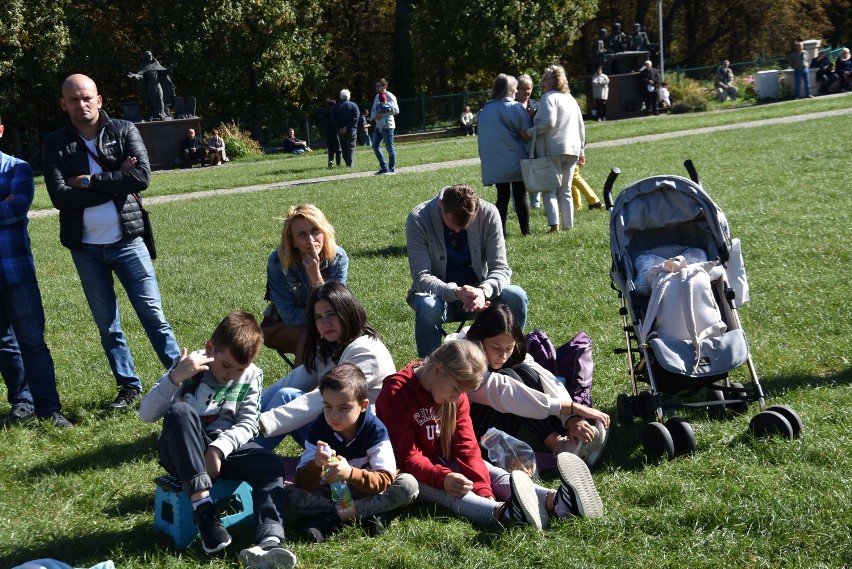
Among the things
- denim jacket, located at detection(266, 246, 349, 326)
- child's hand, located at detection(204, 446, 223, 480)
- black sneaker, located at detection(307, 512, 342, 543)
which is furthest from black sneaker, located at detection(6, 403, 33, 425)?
black sneaker, located at detection(307, 512, 342, 543)

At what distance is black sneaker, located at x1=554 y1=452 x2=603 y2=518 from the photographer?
4469 millimetres

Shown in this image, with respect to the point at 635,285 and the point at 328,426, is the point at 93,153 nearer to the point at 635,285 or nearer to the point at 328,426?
the point at 328,426

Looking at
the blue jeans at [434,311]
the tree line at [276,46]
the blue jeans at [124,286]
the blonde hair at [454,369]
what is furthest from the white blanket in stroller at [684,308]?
the tree line at [276,46]

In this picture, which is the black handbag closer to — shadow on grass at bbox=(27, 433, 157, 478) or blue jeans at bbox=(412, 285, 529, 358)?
shadow on grass at bbox=(27, 433, 157, 478)

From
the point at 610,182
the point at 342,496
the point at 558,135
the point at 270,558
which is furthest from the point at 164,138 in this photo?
the point at 270,558

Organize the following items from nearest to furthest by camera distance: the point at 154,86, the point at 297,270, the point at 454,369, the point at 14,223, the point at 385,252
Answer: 1. the point at 454,369
2. the point at 297,270
3. the point at 14,223
4. the point at 385,252
5. the point at 154,86

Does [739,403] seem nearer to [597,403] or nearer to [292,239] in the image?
[597,403]

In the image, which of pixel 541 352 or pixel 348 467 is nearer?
pixel 348 467

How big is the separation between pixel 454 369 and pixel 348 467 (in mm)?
693

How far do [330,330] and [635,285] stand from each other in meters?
1.89

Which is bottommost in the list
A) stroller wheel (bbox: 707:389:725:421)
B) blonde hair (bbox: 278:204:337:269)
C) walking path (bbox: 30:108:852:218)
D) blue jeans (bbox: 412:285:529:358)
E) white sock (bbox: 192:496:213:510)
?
stroller wheel (bbox: 707:389:725:421)

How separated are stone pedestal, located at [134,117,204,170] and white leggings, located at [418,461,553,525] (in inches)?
1101

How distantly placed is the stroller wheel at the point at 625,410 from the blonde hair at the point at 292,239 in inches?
79.1

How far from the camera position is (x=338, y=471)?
4.48 metres
